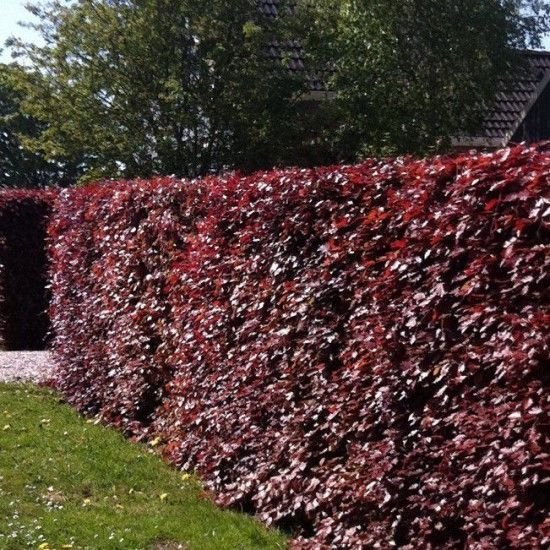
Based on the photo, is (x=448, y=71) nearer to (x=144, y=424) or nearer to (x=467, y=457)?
(x=144, y=424)

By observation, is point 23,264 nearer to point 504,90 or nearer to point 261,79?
point 261,79

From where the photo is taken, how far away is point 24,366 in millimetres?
13023

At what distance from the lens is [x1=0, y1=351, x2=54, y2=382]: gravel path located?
12055mm

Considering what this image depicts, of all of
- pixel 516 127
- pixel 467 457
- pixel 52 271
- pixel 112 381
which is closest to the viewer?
pixel 467 457

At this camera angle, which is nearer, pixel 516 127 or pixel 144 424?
pixel 144 424

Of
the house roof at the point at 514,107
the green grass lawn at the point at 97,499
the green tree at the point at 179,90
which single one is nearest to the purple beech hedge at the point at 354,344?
the green grass lawn at the point at 97,499

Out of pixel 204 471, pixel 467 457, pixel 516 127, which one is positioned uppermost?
pixel 516 127

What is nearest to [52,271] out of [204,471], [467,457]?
[204,471]

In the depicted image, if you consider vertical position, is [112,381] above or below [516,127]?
below

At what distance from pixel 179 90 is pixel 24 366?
4.98 meters

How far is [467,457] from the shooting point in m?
4.42

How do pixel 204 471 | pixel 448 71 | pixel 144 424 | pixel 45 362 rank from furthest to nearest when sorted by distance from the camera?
pixel 448 71
pixel 45 362
pixel 144 424
pixel 204 471

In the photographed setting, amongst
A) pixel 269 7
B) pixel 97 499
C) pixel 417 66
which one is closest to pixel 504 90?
pixel 417 66

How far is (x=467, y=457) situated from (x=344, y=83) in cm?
1234
